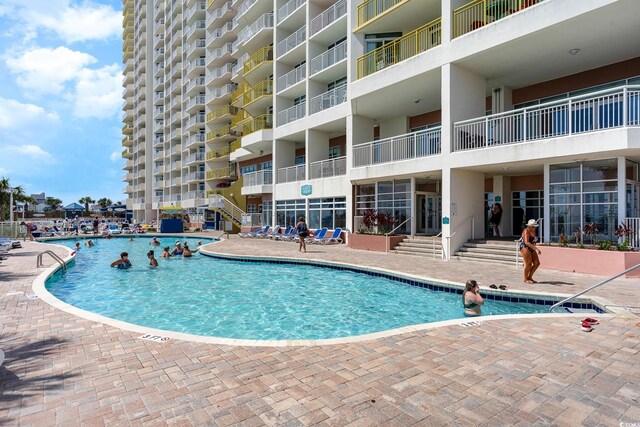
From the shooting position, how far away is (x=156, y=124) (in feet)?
201

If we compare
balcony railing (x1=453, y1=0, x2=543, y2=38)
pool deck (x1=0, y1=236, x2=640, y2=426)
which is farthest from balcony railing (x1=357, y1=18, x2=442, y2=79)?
pool deck (x1=0, y1=236, x2=640, y2=426)

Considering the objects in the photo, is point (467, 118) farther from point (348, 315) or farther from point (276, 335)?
point (276, 335)

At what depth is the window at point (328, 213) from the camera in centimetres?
2186

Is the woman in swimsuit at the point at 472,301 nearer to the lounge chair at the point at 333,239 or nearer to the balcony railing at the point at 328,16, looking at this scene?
the lounge chair at the point at 333,239

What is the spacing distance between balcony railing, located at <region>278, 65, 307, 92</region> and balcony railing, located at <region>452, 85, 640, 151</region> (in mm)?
14585

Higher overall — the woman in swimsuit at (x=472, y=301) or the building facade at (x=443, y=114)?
the building facade at (x=443, y=114)

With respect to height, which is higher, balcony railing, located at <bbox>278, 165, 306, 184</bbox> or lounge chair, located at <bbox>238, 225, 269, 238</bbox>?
balcony railing, located at <bbox>278, 165, 306, 184</bbox>

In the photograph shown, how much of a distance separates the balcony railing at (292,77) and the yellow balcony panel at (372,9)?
6873 mm

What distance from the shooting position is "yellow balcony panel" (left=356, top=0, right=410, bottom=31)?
58.7 feet

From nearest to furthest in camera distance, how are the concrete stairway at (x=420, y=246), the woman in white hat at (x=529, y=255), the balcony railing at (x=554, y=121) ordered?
the woman in white hat at (x=529, y=255) < the balcony railing at (x=554, y=121) < the concrete stairway at (x=420, y=246)

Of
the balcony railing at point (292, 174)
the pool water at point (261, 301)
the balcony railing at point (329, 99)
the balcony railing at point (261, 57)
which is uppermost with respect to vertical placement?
the balcony railing at point (261, 57)

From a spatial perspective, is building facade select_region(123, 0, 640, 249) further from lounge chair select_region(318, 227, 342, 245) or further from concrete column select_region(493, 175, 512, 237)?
lounge chair select_region(318, 227, 342, 245)

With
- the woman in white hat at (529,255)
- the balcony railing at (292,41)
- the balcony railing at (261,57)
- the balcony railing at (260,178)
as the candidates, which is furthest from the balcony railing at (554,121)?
the balcony railing at (261,57)

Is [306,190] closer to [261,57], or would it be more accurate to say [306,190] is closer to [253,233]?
[253,233]
